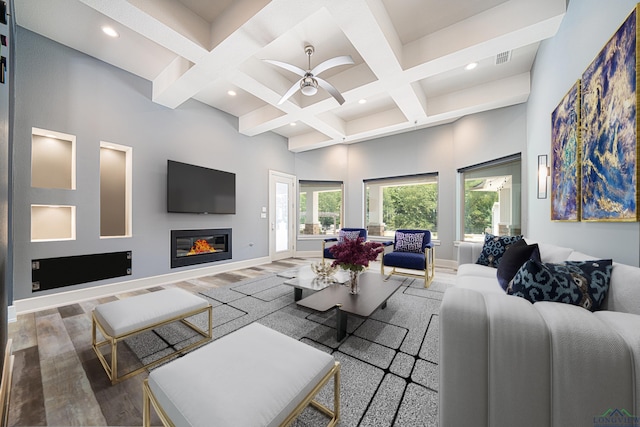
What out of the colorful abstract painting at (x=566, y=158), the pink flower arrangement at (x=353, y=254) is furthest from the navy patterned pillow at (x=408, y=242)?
the pink flower arrangement at (x=353, y=254)

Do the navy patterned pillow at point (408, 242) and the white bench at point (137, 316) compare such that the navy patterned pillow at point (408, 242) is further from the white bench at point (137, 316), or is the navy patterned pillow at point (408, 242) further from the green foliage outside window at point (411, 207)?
the white bench at point (137, 316)

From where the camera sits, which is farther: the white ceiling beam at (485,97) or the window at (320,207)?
the window at (320,207)

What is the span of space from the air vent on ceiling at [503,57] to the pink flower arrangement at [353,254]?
10.1ft

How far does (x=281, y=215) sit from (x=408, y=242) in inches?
129

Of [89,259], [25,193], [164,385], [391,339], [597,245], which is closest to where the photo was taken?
[164,385]

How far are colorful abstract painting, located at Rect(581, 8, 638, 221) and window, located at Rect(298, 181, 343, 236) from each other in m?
4.96

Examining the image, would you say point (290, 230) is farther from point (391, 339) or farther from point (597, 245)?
point (597, 245)

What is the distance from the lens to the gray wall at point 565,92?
1424mm

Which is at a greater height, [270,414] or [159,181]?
[159,181]

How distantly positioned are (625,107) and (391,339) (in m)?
2.17

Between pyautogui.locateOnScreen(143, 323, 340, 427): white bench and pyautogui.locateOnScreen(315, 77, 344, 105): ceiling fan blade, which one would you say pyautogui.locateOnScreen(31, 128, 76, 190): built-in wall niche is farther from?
pyautogui.locateOnScreen(143, 323, 340, 427): white bench

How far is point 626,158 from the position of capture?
1298 mm

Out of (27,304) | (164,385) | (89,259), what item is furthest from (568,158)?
(27,304)

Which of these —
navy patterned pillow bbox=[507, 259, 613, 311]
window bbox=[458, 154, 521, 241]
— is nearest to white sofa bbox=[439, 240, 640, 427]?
navy patterned pillow bbox=[507, 259, 613, 311]
